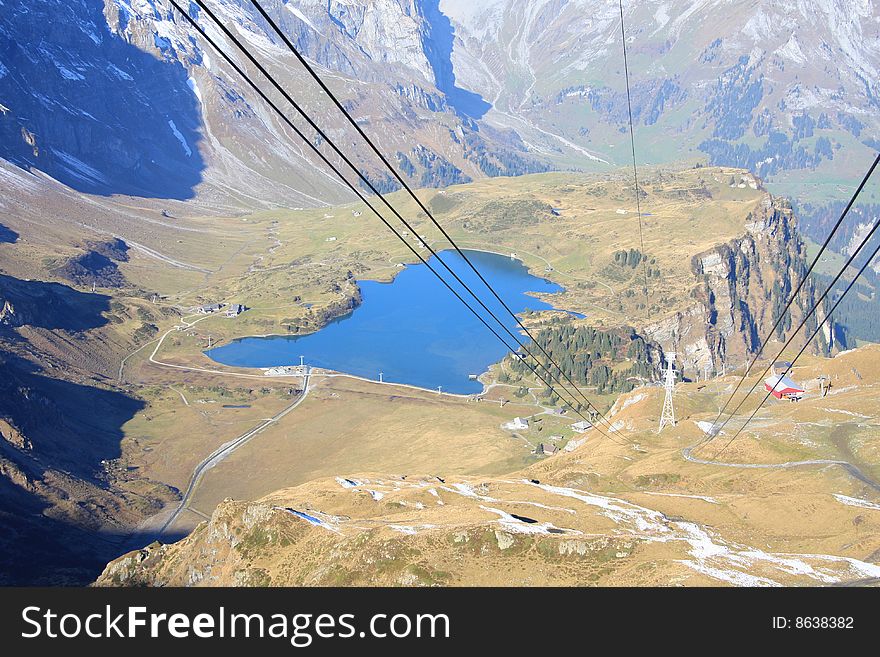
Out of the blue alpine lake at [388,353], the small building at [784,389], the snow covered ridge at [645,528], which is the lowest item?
the snow covered ridge at [645,528]

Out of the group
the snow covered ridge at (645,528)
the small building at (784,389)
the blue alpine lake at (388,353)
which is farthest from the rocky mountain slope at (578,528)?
the blue alpine lake at (388,353)

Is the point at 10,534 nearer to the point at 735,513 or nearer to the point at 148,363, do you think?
the point at 735,513

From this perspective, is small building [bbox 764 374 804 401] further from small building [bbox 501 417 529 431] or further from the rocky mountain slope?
small building [bbox 501 417 529 431]

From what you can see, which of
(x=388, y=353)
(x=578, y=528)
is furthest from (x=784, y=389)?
(x=388, y=353)

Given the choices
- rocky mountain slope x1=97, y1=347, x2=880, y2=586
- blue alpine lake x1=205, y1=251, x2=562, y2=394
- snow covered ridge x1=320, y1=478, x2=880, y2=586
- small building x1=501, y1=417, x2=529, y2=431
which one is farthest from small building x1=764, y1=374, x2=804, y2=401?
blue alpine lake x1=205, y1=251, x2=562, y2=394

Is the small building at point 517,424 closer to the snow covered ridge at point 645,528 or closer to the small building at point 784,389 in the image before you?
the small building at point 784,389

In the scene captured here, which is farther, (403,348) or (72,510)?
(403,348)
